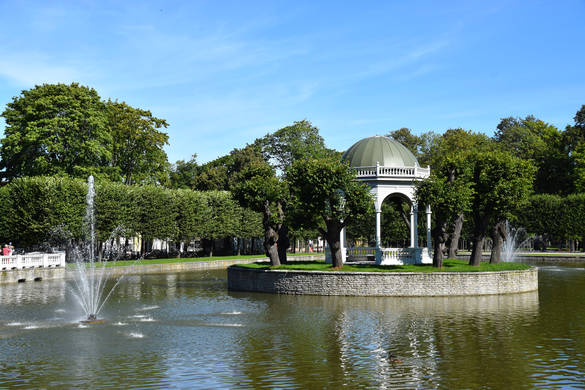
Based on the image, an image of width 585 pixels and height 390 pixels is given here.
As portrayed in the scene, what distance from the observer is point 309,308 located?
112ft

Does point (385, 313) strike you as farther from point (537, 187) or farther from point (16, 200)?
point (537, 187)

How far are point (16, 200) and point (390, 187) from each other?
135 feet

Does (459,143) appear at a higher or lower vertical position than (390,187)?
higher

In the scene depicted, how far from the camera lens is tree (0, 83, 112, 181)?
7219 cm

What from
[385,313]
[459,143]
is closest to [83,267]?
[385,313]

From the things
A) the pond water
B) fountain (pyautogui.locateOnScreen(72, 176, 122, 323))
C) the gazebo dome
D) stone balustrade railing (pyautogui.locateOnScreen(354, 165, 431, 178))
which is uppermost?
the gazebo dome

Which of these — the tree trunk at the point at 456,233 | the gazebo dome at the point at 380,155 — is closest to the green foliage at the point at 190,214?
the gazebo dome at the point at 380,155

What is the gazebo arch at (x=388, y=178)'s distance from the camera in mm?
49312

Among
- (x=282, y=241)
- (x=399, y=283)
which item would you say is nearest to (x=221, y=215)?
(x=282, y=241)

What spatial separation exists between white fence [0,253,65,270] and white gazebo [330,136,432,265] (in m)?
28.6

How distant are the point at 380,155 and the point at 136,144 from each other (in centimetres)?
4698

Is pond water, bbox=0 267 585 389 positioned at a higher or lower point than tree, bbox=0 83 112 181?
lower

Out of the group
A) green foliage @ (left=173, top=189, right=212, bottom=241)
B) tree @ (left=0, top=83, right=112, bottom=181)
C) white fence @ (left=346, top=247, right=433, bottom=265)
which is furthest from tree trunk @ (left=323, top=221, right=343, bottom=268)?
tree @ (left=0, top=83, right=112, bottom=181)

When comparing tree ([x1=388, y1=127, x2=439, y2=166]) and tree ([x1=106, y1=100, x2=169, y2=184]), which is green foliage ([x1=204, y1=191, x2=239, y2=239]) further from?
tree ([x1=388, y1=127, x2=439, y2=166])
